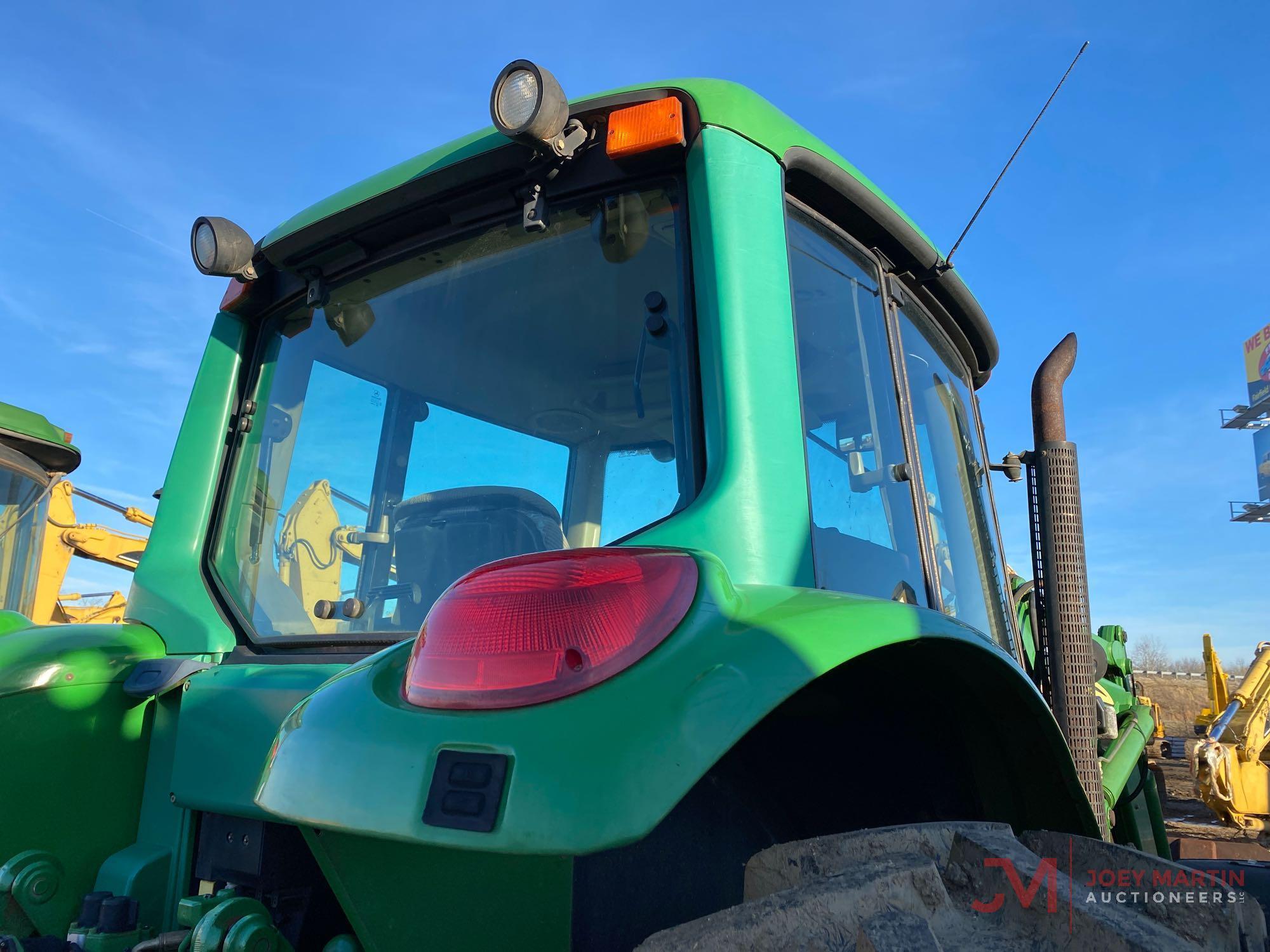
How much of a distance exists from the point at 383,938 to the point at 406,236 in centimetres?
128

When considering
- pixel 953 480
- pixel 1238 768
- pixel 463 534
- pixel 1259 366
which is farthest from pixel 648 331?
pixel 1259 366

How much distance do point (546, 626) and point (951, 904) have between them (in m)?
0.54

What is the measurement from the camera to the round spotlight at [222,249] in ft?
6.84

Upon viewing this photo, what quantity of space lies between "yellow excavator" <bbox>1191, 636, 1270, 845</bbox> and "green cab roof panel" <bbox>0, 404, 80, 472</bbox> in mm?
9819

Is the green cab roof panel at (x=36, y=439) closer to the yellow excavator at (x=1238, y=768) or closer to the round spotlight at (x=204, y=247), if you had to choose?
the round spotlight at (x=204, y=247)

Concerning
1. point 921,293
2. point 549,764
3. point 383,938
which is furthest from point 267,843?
point 921,293

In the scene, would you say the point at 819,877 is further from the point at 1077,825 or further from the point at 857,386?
the point at 857,386

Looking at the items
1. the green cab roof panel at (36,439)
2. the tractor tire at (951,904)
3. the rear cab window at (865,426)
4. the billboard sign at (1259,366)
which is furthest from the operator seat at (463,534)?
the billboard sign at (1259,366)

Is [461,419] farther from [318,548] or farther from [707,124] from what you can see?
[707,124]

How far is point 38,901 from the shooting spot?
168cm

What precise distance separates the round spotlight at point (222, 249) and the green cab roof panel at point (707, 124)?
0.14 metres

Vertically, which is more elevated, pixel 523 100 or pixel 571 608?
pixel 523 100

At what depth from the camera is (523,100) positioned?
1499mm

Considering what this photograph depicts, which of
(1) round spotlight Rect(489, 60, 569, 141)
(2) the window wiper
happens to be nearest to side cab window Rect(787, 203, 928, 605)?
(2) the window wiper
